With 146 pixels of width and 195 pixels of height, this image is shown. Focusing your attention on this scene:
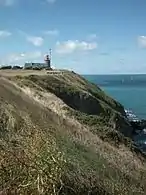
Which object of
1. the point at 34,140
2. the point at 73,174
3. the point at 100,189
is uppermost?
the point at 34,140

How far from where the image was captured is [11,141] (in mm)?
10352

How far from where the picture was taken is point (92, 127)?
1233 inches

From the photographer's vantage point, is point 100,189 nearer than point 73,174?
No

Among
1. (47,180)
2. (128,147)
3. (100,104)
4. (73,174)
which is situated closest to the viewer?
(47,180)

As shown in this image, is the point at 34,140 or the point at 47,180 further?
the point at 34,140

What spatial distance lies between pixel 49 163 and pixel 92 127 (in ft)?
77.7

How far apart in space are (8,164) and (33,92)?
28293mm

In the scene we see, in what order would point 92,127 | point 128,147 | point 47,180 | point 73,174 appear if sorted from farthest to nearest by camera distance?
point 92,127 < point 128,147 < point 73,174 < point 47,180

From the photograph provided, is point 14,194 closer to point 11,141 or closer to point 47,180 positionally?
point 47,180

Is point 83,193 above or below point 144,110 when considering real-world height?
above

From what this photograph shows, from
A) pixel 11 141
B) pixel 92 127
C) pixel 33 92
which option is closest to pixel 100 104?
pixel 33 92

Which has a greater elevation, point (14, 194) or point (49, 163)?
point (49, 163)

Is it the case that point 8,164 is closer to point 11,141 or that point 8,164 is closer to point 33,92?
point 11,141

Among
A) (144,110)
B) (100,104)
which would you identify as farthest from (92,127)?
(144,110)
